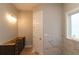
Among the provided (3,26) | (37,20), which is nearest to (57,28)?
(37,20)

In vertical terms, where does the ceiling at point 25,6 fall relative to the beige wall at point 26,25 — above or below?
above

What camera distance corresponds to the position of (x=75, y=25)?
1.58m

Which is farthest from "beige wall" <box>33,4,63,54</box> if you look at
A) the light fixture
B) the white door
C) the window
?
the light fixture

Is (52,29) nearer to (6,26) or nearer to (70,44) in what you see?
(70,44)

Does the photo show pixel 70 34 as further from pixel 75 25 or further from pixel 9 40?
pixel 9 40

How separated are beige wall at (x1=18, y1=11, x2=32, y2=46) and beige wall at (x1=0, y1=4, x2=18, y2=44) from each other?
0.26ft

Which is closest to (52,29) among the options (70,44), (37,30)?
(37,30)

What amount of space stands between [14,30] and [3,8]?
0.38 meters

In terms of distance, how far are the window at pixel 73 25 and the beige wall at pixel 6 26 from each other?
33.0 inches

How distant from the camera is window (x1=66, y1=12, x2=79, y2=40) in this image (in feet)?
5.18

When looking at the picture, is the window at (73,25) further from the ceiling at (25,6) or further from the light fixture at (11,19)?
the light fixture at (11,19)

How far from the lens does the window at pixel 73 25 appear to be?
1578mm

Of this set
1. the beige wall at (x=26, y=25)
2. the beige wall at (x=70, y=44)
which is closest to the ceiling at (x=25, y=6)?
the beige wall at (x=26, y=25)

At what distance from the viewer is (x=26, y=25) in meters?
1.71
